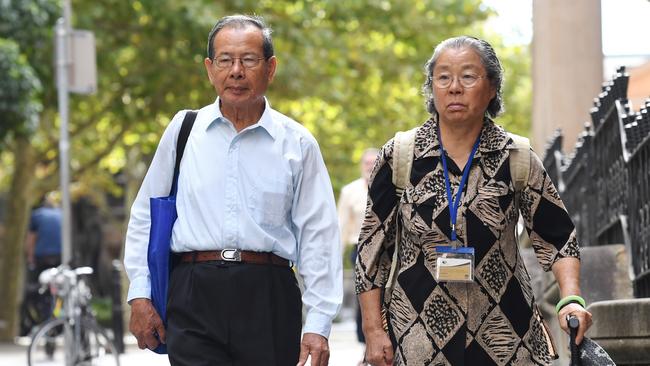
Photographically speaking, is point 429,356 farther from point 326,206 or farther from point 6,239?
point 6,239

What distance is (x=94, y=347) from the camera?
50.1 ft

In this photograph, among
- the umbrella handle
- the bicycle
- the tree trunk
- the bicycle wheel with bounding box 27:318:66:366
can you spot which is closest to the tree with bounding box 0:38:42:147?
the bicycle wheel with bounding box 27:318:66:366

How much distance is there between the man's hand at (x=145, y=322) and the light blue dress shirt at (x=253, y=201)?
4 cm

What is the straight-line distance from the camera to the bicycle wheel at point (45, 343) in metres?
15.5

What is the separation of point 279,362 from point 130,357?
47.3 feet

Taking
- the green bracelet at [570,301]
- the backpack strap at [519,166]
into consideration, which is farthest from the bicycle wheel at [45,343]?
the green bracelet at [570,301]

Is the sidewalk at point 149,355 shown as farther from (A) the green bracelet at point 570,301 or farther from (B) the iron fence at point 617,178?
(A) the green bracelet at point 570,301

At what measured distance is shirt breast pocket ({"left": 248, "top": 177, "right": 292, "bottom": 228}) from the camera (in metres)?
5.82

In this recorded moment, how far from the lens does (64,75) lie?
16719mm

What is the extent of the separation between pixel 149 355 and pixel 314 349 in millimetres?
14811

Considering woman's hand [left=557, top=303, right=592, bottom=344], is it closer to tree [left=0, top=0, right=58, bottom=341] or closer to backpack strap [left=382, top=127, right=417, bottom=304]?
backpack strap [left=382, top=127, right=417, bottom=304]

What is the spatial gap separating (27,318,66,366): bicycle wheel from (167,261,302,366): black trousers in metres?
9.90

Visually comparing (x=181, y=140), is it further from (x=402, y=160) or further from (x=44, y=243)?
(x=44, y=243)

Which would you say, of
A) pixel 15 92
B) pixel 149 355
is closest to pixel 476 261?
pixel 149 355
